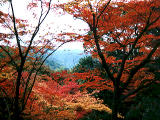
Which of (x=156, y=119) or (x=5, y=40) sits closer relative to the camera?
(x=156, y=119)

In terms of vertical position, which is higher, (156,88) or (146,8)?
(146,8)

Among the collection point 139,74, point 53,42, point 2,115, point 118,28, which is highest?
point 118,28

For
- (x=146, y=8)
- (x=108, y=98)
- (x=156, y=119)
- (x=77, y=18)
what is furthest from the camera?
(x=108, y=98)

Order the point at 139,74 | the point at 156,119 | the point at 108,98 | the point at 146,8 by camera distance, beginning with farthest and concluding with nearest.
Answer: the point at 108,98 → the point at 139,74 → the point at 146,8 → the point at 156,119

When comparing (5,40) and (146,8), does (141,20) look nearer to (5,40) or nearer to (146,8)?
(146,8)

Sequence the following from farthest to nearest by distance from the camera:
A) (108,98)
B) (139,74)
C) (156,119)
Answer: (108,98) → (139,74) → (156,119)

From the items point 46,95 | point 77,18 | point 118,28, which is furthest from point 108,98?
point 77,18

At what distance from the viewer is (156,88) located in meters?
7.21

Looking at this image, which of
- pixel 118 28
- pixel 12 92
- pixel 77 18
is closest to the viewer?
pixel 77 18

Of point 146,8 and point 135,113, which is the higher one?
point 146,8

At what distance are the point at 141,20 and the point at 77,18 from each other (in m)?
2.90

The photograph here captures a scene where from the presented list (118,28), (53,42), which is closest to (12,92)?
(53,42)

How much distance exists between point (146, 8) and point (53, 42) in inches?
179

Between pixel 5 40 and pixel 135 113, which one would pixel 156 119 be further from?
pixel 5 40
